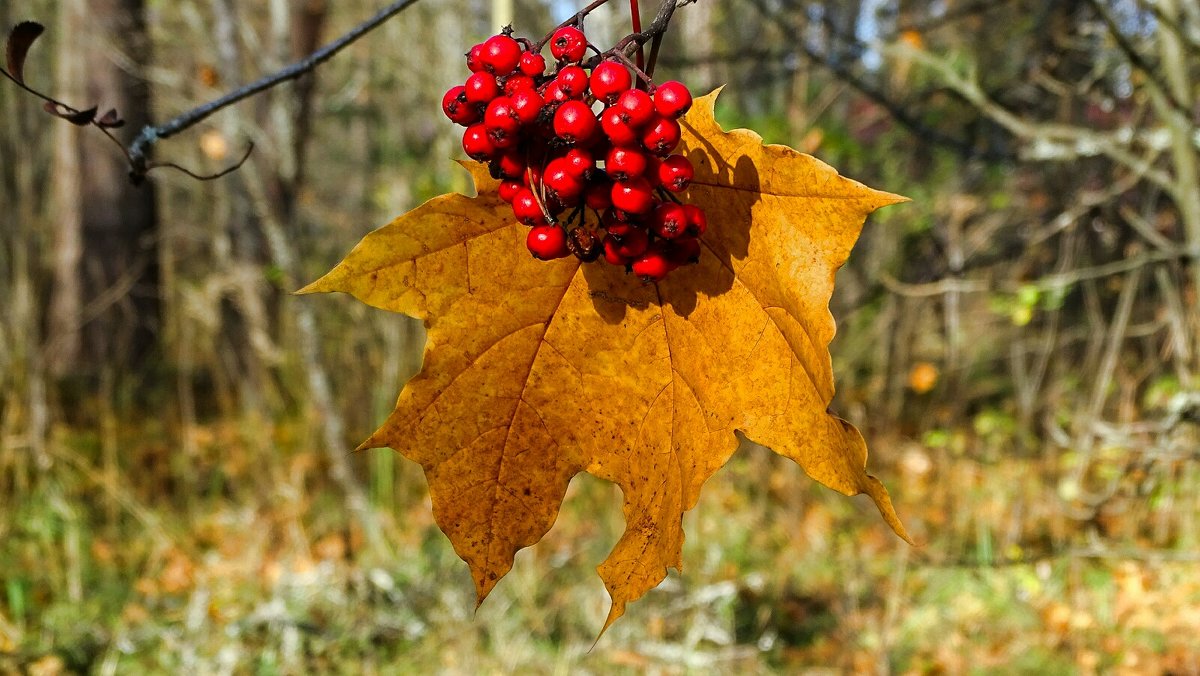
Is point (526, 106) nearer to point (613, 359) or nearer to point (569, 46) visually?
point (569, 46)

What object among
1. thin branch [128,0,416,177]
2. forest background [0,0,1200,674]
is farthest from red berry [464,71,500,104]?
forest background [0,0,1200,674]

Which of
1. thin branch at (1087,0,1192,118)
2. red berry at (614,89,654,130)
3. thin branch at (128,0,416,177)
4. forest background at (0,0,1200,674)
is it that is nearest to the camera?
red berry at (614,89,654,130)

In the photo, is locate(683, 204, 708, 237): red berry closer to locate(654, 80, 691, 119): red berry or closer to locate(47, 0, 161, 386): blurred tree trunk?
locate(654, 80, 691, 119): red berry

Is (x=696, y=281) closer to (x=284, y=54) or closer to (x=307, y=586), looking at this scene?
(x=307, y=586)

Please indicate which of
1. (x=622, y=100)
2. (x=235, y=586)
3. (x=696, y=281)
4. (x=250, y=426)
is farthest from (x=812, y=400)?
(x=250, y=426)

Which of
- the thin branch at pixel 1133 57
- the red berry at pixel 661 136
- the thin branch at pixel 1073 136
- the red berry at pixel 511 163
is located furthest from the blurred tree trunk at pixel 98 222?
the red berry at pixel 661 136

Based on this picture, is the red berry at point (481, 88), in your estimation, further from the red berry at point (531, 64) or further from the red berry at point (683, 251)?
the red berry at point (683, 251)

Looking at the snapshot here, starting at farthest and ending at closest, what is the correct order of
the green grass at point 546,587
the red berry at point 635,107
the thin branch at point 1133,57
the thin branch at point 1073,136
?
the green grass at point 546,587 < the thin branch at point 1073,136 < the thin branch at point 1133,57 < the red berry at point 635,107
